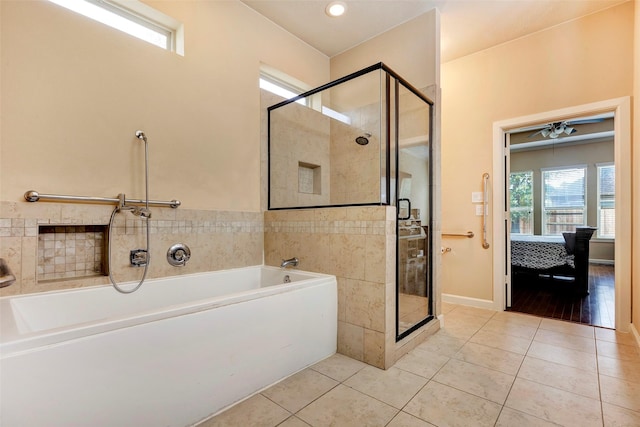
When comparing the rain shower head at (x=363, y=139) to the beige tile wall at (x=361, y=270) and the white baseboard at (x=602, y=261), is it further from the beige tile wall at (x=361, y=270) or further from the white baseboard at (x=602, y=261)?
the white baseboard at (x=602, y=261)

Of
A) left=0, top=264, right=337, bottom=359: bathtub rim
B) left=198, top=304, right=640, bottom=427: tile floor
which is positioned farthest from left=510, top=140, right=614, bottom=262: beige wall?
left=0, top=264, right=337, bottom=359: bathtub rim

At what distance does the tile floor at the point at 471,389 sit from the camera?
4.66 ft

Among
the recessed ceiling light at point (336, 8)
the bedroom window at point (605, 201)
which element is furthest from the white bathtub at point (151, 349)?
the bedroom window at point (605, 201)

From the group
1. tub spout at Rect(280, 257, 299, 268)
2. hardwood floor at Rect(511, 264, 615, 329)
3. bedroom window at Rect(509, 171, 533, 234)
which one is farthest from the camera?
bedroom window at Rect(509, 171, 533, 234)

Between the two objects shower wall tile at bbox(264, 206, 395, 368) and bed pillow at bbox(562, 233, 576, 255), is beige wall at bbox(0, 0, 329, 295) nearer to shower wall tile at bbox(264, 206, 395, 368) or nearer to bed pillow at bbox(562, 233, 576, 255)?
shower wall tile at bbox(264, 206, 395, 368)

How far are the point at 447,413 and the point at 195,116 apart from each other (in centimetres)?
243

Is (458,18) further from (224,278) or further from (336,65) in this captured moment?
(224,278)

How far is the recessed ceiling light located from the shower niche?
69 centimetres

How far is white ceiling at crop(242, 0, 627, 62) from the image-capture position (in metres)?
2.56

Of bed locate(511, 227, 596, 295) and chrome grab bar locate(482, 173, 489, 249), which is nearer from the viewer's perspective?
chrome grab bar locate(482, 173, 489, 249)

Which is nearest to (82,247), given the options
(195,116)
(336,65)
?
(195,116)

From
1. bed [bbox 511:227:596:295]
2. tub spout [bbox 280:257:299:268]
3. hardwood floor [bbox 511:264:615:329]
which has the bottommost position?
hardwood floor [bbox 511:264:615:329]

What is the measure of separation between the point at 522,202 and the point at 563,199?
76cm

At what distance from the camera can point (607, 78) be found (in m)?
2.58
